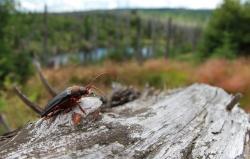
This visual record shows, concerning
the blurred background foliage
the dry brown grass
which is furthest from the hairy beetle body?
the dry brown grass

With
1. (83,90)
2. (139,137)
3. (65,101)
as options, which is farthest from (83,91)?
(139,137)

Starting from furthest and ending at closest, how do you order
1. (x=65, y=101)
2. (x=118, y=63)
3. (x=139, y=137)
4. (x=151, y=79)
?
(x=118, y=63)
(x=151, y=79)
(x=65, y=101)
(x=139, y=137)

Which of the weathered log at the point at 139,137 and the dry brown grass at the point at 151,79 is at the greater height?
the weathered log at the point at 139,137

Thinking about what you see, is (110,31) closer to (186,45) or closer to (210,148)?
(186,45)

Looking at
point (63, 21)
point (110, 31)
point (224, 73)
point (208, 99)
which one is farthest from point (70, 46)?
point (208, 99)

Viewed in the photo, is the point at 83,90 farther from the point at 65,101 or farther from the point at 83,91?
the point at 65,101

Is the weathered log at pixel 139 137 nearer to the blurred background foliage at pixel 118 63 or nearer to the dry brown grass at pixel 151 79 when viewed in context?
the blurred background foliage at pixel 118 63

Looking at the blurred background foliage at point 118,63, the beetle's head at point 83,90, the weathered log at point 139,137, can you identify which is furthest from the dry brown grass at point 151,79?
the beetle's head at point 83,90

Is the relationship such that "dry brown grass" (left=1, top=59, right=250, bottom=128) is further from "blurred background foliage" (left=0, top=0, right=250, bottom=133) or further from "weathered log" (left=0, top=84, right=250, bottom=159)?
"weathered log" (left=0, top=84, right=250, bottom=159)
